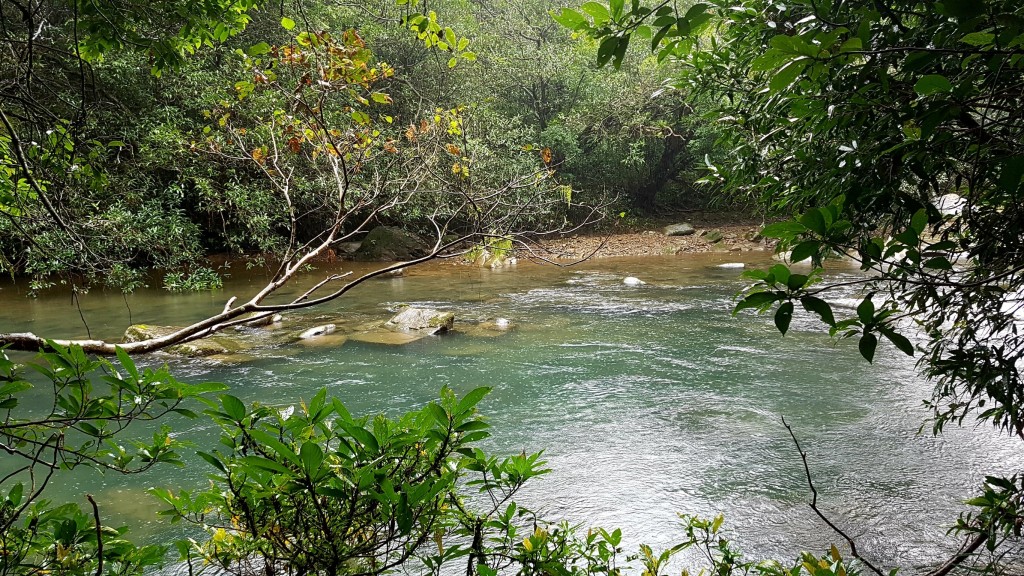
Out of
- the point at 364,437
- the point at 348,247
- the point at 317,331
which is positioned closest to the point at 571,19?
the point at 364,437

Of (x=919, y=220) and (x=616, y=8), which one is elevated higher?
(x=616, y=8)

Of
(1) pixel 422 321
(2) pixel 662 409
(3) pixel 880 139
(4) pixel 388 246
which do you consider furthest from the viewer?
(4) pixel 388 246

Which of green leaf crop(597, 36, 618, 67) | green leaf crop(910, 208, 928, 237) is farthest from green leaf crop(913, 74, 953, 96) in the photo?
green leaf crop(597, 36, 618, 67)

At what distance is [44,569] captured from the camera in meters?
1.42

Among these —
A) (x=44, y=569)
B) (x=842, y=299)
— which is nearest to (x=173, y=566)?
(x=44, y=569)

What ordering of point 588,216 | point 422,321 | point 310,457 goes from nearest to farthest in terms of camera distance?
point 310,457, point 588,216, point 422,321

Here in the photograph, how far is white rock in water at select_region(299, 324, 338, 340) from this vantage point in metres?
8.44

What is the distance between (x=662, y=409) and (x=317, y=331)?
522 centimetres

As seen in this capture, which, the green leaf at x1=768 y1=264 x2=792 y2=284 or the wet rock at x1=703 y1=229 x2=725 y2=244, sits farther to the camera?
the wet rock at x1=703 y1=229 x2=725 y2=244

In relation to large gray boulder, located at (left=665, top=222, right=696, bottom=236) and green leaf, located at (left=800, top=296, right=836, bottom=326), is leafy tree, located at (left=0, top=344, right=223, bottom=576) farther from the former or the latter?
large gray boulder, located at (left=665, top=222, right=696, bottom=236)

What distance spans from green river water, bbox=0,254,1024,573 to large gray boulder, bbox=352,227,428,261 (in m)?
5.72

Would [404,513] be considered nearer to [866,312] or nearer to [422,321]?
[866,312]

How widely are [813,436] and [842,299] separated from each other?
202 inches

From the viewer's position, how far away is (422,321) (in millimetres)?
8688
